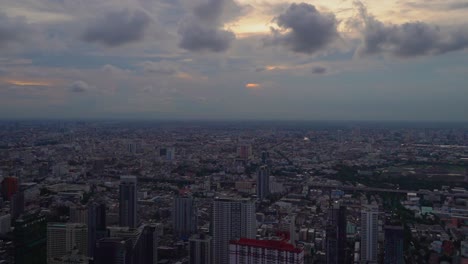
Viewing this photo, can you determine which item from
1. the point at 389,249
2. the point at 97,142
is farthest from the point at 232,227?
the point at 97,142

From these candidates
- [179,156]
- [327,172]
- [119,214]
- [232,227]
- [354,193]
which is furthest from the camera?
[179,156]

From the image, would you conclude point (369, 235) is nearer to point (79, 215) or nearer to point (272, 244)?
point (272, 244)

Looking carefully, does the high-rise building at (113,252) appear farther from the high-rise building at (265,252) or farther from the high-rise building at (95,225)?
the high-rise building at (265,252)

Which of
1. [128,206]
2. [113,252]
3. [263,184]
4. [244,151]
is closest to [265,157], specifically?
[244,151]

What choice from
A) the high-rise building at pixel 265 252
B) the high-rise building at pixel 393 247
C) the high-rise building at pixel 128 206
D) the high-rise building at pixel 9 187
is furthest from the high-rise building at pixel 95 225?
the high-rise building at pixel 393 247

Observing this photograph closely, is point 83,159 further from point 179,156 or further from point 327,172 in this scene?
point 327,172
